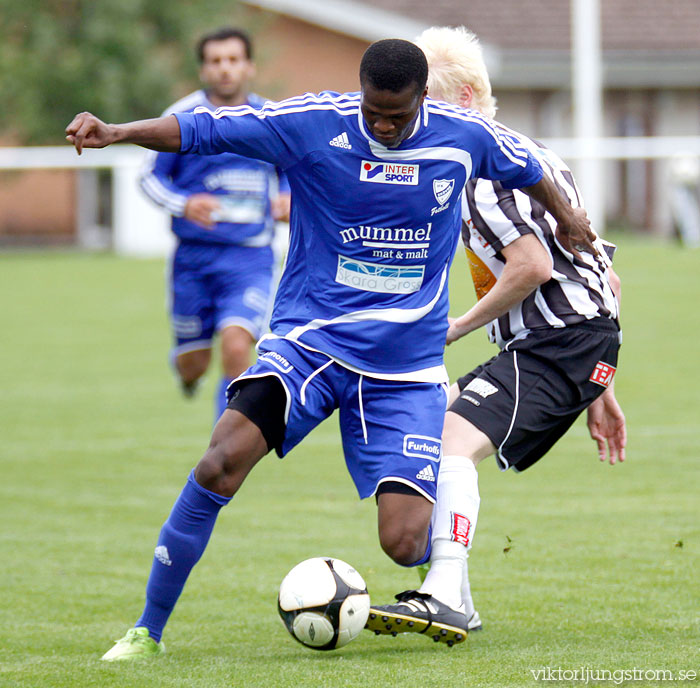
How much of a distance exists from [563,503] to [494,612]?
2188mm

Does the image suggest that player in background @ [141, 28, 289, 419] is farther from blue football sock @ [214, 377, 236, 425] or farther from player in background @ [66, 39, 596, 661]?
player in background @ [66, 39, 596, 661]

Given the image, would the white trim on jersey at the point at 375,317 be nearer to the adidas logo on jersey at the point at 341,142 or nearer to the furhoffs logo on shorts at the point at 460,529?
the adidas logo on jersey at the point at 341,142

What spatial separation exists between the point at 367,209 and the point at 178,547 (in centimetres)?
132

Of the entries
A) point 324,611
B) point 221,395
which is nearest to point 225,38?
point 221,395

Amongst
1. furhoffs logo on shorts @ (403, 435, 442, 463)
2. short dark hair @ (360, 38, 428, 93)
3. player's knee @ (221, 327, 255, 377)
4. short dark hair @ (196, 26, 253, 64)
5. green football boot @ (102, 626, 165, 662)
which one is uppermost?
short dark hair @ (196, 26, 253, 64)

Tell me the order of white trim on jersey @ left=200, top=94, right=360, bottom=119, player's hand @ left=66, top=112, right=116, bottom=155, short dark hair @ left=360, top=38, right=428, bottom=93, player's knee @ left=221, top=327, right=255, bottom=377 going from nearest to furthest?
player's hand @ left=66, top=112, right=116, bottom=155 < short dark hair @ left=360, top=38, right=428, bottom=93 < white trim on jersey @ left=200, top=94, right=360, bottom=119 < player's knee @ left=221, top=327, right=255, bottom=377

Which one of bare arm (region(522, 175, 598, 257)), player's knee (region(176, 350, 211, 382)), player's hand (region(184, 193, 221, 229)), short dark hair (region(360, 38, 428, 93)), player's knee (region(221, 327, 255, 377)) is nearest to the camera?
short dark hair (region(360, 38, 428, 93))

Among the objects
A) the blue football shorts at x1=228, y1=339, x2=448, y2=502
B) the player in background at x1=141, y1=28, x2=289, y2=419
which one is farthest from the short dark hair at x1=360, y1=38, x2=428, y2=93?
the player in background at x1=141, y1=28, x2=289, y2=419

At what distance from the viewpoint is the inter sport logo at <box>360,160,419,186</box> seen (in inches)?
178

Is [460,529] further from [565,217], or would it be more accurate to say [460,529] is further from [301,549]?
[301,549]

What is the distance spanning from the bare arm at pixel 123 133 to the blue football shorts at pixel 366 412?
0.83 meters

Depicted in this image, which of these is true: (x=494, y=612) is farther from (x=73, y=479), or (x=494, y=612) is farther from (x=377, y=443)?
(x=73, y=479)

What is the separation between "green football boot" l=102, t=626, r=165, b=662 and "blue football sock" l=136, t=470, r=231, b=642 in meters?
0.04

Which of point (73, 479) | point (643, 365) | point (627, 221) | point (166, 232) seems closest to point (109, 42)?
point (166, 232)
